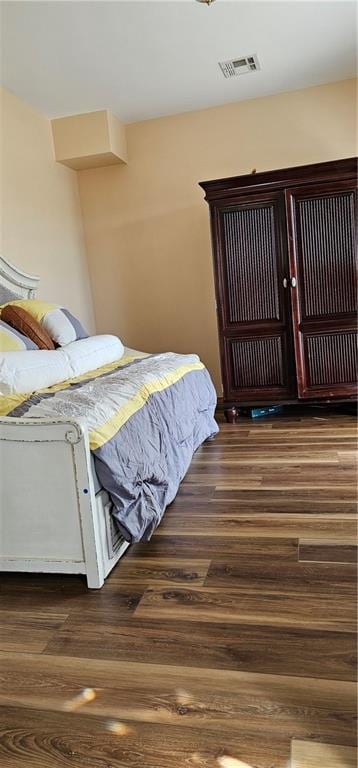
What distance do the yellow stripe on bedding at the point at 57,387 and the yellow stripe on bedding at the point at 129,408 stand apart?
0.31m

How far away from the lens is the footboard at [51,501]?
5.32 ft

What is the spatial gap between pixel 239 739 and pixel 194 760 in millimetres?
105

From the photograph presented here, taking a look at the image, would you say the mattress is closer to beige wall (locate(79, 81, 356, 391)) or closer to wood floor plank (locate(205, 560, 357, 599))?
wood floor plank (locate(205, 560, 357, 599))

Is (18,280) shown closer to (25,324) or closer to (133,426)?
(25,324)

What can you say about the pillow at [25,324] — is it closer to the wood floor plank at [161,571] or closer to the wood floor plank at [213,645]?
the wood floor plank at [161,571]

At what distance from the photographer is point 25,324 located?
2676mm

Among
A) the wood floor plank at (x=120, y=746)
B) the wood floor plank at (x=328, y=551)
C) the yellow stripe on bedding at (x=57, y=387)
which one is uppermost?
the yellow stripe on bedding at (x=57, y=387)

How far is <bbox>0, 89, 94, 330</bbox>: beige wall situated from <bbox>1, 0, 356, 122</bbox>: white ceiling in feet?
0.69

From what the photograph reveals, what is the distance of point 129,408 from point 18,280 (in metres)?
1.74

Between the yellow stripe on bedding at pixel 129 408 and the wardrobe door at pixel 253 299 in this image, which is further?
the wardrobe door at pixel 253 299

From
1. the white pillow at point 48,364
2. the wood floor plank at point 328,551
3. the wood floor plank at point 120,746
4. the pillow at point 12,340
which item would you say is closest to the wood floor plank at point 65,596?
the wood floor plank at point 120,746

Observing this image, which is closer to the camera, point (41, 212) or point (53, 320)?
point (53, 320)

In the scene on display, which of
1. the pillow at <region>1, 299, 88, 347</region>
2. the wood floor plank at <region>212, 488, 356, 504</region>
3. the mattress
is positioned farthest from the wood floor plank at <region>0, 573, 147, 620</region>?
the pillow at <region>1, 299, 88, 347</region>

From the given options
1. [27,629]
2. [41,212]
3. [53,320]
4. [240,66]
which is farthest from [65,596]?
[240,66]
